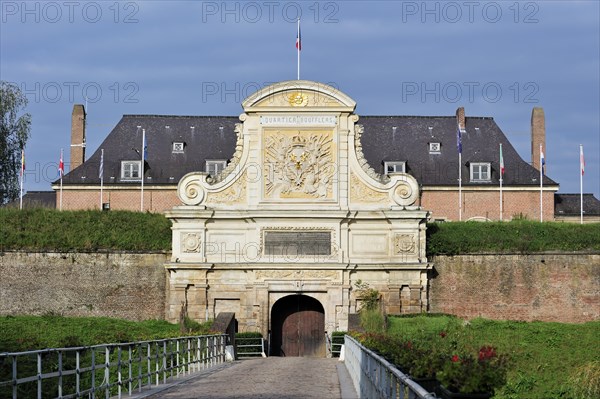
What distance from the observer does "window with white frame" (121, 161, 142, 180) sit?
57.3 metres

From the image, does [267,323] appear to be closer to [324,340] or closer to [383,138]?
[324,340]

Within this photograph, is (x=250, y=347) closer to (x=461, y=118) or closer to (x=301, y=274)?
(x=301, y=274)

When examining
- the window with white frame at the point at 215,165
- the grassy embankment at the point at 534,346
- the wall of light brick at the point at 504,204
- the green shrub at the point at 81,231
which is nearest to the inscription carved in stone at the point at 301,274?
the grassy embankment at the point at 534,346

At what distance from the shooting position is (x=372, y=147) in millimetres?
58500

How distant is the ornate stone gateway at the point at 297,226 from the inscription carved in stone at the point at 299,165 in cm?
4

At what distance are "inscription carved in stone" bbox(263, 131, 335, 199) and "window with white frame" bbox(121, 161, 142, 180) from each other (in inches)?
594

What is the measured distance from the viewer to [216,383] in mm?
24031

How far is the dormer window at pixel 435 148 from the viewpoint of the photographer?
58178 mm

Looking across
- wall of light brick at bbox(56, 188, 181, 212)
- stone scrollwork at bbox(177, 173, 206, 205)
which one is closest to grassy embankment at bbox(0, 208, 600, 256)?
stone scrollwork at bbox(177, 173, 206, 205)

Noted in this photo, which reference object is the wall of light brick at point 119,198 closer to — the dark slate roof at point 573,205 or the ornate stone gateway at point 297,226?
the ornate stone gateway at point 297,226

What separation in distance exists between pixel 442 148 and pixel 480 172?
2591 millimetres

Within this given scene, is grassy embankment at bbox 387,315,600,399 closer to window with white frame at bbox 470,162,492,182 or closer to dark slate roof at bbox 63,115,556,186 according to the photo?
window with white frame at bbox 470,162,492,182

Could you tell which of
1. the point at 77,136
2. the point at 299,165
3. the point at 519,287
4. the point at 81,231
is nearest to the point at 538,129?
the point at 519,287

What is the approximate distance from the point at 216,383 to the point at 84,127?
40130 millimetres
